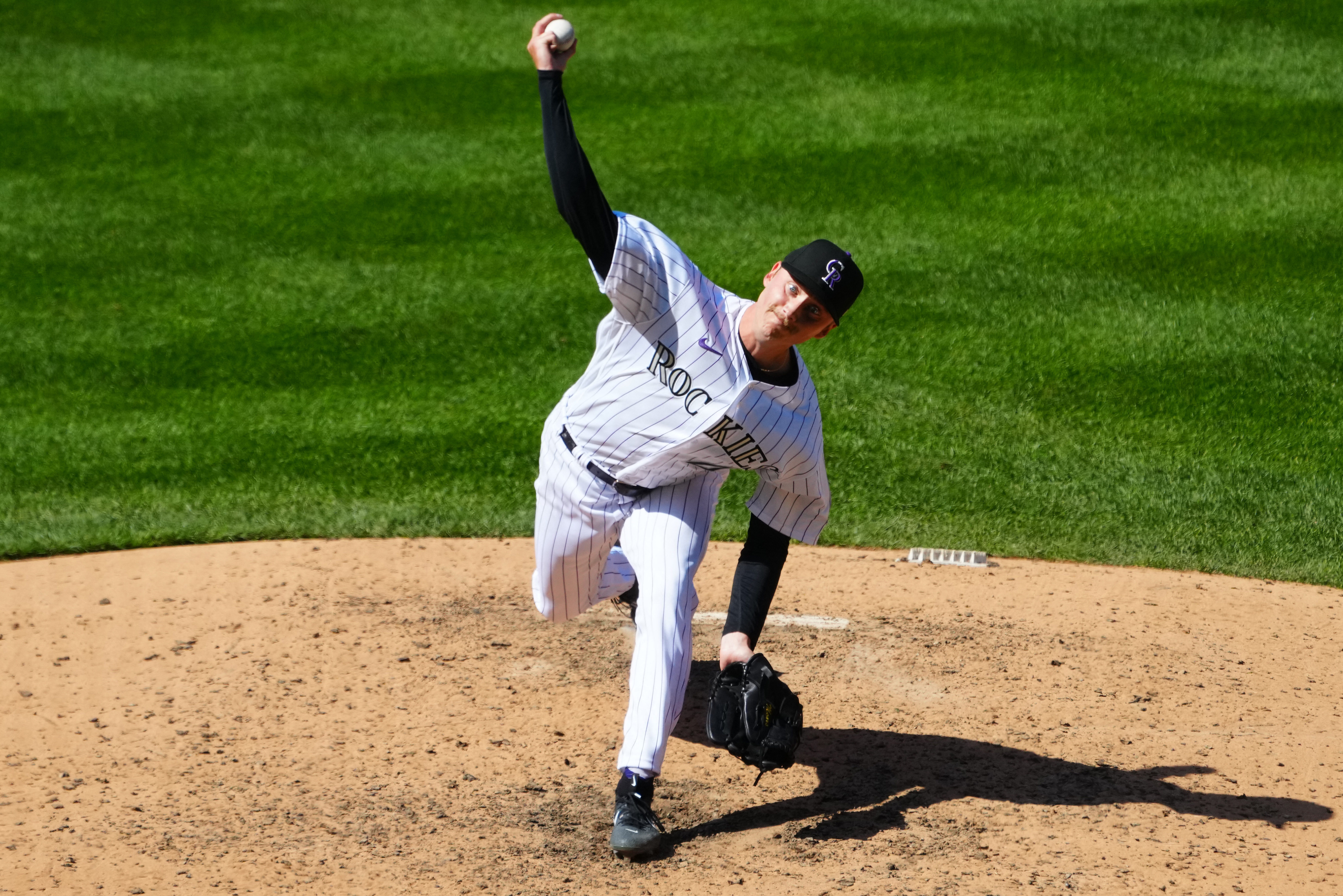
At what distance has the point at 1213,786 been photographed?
3.90 metres

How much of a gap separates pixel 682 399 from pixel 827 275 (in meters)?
0.50

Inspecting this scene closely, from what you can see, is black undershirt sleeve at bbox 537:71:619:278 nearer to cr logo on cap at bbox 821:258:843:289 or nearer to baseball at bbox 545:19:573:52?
baseball at bbox 545:19:573:52

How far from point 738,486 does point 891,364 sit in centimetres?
127

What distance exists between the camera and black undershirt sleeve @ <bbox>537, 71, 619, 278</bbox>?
10.8 feet

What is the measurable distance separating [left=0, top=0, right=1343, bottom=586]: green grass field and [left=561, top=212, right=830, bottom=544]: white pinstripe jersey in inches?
83.8

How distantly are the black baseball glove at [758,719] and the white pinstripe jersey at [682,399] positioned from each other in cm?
52

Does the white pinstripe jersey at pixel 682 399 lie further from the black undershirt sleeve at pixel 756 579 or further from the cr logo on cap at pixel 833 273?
the cr logo on cap at pixel 833 273

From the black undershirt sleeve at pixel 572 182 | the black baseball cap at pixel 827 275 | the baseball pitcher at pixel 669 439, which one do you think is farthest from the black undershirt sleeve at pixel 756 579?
the black undershirt sleeve at pixel 572 182

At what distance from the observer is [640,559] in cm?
376

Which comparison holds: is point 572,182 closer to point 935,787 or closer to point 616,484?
point 616,484

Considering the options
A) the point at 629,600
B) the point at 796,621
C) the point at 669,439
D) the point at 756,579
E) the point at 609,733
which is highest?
the point at 669,439

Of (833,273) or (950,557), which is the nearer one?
(833,273)

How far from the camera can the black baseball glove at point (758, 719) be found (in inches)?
139

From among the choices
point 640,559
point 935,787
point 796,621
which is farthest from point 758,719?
point 796,621
